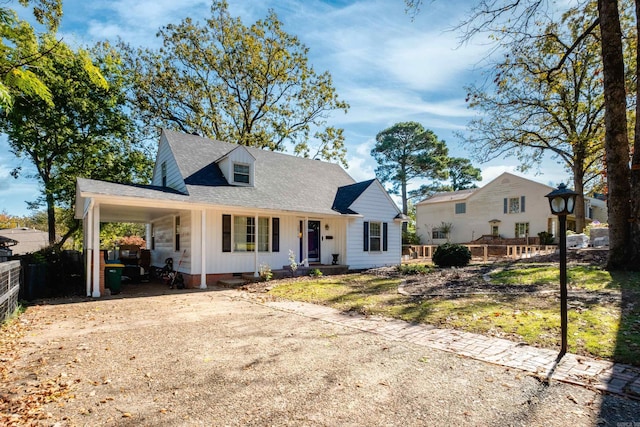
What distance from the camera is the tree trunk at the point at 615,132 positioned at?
10266mm

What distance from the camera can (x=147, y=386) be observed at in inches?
147

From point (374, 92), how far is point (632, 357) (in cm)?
1380

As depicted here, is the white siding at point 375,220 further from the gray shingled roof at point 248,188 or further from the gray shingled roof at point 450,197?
the gray shingled roof at point 450,197

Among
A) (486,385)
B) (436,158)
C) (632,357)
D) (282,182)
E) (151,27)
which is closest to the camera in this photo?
(486,385)

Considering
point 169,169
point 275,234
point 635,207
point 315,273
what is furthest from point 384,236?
point 169,169

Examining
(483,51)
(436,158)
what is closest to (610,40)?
(483,51)

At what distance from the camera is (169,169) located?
14508mm

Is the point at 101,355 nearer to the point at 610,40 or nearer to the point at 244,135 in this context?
the point at 610,40

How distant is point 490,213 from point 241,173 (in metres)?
27.7

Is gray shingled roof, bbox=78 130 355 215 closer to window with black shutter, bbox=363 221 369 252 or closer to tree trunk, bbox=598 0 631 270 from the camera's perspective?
window with black shutter, bbox=363 221 369 252

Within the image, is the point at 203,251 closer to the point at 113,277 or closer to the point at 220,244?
the point at 220,244

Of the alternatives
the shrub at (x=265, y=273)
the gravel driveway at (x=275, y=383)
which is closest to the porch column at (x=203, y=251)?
the shrub at (x=265, y=273)

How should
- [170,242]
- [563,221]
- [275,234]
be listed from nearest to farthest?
Answer: [563,221], [275,234], [170,242]

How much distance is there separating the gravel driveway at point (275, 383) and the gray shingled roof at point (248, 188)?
597cm
